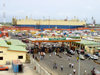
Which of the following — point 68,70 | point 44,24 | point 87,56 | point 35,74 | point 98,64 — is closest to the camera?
point 35,74

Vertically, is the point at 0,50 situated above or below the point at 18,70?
above

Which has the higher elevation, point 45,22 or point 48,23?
point 45,22

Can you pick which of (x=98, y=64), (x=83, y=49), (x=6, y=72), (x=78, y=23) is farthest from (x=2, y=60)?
(x=78, y=23)

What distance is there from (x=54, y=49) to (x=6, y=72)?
19243 millimetres

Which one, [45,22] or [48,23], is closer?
[48,23]

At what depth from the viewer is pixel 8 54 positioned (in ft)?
72.8

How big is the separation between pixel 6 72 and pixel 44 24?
94.5 meters

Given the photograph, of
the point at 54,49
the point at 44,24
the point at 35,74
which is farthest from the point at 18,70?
the point at 44,24

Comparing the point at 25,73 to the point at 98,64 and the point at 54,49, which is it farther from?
the point at 54,49

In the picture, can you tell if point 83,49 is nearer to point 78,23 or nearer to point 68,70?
point 68,70

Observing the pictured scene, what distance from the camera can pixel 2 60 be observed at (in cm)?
2191

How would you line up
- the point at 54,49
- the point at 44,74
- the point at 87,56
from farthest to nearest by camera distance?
1. the point at 54,49
2. the point at 87,56
3. the point at 44,74

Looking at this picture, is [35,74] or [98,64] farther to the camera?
[98,64]

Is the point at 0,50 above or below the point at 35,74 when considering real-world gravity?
above
